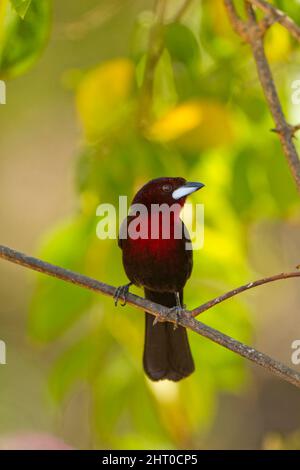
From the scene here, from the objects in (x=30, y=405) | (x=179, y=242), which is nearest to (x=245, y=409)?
(x=30, y=405)

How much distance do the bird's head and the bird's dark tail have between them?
45 cm

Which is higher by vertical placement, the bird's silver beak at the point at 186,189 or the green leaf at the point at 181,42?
the green leaf at the point at 181,42

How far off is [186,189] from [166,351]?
2.62 feet

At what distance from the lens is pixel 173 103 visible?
415cm

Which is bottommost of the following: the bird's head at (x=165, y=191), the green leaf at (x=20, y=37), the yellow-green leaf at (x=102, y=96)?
the bird's head at (x=165, y=191)

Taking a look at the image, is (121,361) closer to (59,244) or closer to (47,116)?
(59,244)

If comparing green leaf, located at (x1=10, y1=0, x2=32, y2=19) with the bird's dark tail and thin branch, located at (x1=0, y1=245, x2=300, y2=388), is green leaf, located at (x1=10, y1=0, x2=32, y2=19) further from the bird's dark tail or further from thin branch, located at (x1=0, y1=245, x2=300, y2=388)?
the bird's dark tail

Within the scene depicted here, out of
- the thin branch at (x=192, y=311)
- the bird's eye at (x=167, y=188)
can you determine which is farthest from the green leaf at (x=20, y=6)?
the bird's eye at (x=167, y=188)

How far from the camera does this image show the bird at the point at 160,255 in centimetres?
389

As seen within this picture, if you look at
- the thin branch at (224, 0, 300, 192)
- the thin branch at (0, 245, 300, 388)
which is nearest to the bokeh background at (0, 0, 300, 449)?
the thin branch at (224, 0, 300, 192)

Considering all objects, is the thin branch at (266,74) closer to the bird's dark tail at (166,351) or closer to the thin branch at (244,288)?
the thin branch at (244,288)

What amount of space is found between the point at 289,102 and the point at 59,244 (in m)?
1.20

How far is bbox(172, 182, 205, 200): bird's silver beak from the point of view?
3805 millimetres

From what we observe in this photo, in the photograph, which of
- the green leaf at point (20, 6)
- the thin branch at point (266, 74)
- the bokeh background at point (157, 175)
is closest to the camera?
the green leaf at point (20, 6)
